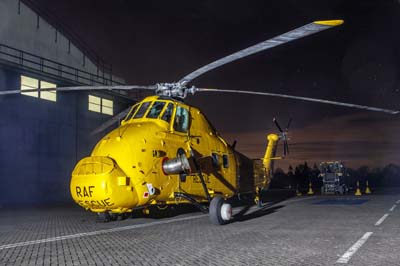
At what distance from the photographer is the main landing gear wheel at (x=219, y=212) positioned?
13.0 m

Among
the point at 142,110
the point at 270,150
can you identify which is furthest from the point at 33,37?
the point at 142,110

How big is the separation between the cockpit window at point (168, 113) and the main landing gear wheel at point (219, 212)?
10.0 feet

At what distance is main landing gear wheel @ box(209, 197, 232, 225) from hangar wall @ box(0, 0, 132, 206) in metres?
16.8

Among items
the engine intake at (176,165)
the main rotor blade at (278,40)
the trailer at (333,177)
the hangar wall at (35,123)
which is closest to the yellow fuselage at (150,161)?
the engine intake at (176,165)

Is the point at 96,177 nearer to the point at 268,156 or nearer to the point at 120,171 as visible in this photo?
the point at 120,171

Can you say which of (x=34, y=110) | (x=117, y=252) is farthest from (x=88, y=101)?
(x=117, y=252)

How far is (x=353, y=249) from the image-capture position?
882 centimetres

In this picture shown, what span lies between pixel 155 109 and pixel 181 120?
3.37 ft

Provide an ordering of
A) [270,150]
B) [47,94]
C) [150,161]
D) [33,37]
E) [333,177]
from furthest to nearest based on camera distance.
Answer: [333,177]
[33,37]
[47,94]
[270,150]
[150,161]

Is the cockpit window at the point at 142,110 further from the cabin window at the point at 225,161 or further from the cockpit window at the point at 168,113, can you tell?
the cabin window at the point at 225,161

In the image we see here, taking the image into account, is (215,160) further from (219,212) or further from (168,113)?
(219,212)

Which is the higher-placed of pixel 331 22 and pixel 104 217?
pixel 331 22

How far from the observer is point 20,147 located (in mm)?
29969

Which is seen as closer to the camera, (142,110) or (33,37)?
(142,110)
